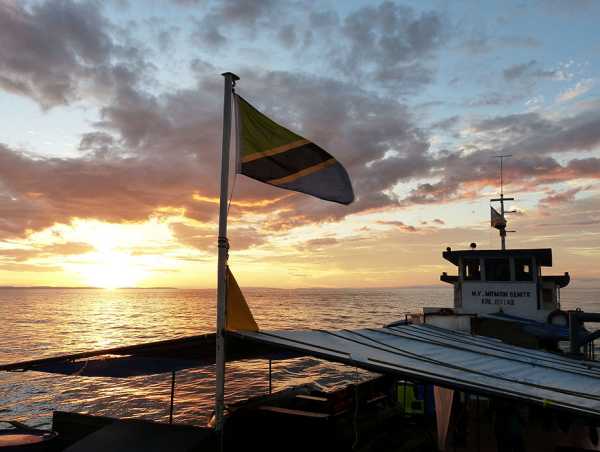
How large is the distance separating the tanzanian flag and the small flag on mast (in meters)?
24.1

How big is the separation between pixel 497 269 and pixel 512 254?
3.61 feet

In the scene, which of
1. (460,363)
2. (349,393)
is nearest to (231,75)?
(460,363)

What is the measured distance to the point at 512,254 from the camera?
23.1m

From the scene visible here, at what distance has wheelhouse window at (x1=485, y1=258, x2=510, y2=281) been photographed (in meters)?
23.4

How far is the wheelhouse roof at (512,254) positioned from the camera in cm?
2269

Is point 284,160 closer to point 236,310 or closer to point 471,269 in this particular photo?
point 236,310

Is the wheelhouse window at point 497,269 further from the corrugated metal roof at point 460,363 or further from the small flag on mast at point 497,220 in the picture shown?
the corrugated metal roof at point 460,363

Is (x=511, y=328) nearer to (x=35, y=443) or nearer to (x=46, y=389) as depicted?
(x=35, y=443)

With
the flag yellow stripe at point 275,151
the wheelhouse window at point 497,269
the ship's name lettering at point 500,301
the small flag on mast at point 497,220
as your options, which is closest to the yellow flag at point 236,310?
the flag yellow stripe at point 275,151

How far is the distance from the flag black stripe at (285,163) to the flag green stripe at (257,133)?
172mm

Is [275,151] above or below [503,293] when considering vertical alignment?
above

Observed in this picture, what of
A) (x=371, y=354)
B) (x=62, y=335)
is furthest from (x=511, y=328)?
(x=62, y=335)

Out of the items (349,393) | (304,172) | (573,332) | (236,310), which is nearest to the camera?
(236,310)

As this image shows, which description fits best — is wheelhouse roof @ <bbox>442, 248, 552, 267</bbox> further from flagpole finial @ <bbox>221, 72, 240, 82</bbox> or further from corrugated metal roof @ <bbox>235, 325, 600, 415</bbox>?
flagpole finial @ <bbox>221, 72, 240, 82</bbox>
